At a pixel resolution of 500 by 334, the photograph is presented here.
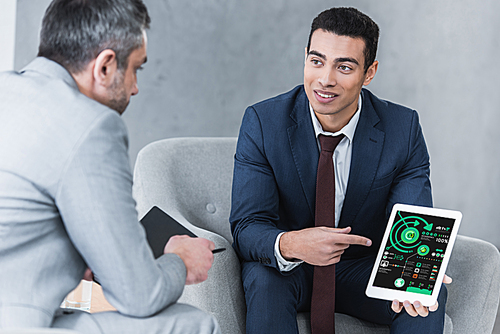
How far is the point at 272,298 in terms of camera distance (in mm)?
1459

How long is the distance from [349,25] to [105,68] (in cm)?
94

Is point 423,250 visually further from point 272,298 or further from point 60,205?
point 60,205

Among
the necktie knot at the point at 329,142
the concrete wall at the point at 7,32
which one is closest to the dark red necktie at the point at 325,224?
the necktie knot at the point at 329,142

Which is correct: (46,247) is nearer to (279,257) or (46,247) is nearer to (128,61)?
(128,61)

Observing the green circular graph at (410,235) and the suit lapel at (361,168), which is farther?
the suit lapel at (361,168)

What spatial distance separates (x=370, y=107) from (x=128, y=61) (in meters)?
1.01

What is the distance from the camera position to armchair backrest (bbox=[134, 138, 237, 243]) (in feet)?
6.00

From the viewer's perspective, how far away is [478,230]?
3.88 meters

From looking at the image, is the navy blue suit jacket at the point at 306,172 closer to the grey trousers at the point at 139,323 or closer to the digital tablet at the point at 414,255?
the digital tablet at the point at 414,255

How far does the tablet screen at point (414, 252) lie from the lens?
1432 mm

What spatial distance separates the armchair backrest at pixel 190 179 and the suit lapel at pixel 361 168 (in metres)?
0.49

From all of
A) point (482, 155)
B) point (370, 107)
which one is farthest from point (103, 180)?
point (482, 155)

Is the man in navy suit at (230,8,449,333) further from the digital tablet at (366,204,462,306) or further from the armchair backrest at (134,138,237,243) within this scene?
the armchair backrest at (134,138,237,243)

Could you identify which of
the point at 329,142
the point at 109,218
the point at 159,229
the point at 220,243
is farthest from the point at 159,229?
the point at 329,142
